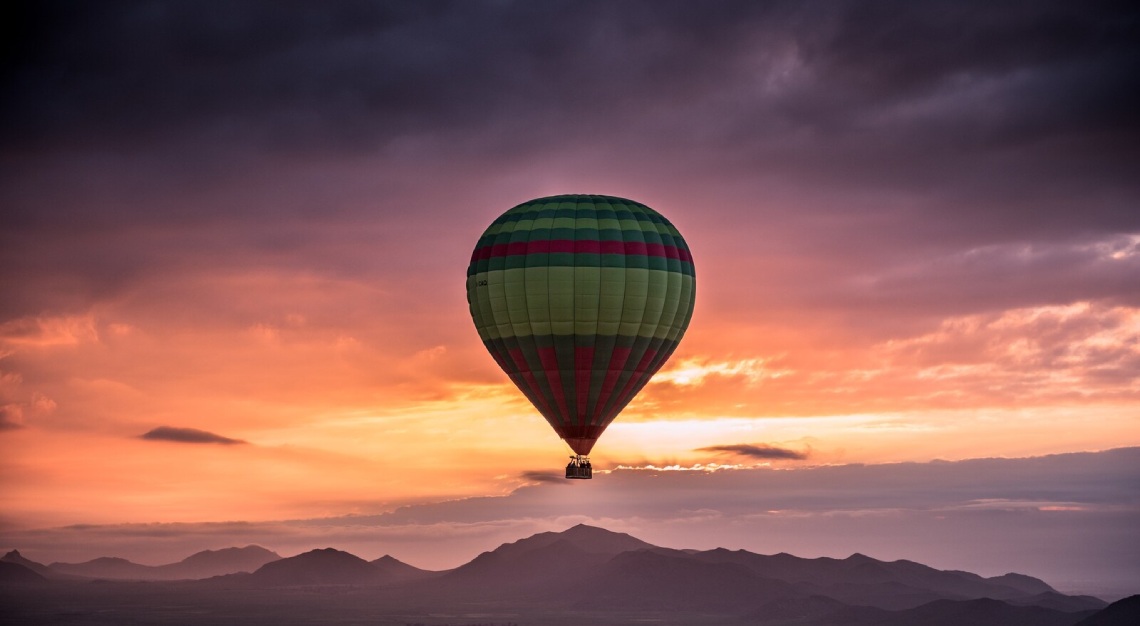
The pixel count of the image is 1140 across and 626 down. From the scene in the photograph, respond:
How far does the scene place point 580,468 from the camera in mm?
94812

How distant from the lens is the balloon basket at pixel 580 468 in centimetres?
9428

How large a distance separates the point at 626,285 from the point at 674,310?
5248 millimetres

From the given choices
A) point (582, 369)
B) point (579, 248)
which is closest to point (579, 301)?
point (579, 248)

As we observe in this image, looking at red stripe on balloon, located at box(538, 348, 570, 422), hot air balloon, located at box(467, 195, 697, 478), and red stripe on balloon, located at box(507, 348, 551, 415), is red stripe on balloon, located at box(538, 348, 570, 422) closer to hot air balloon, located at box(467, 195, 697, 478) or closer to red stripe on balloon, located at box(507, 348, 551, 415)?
hot air balloon, located at box(467, 195, 697, 478)

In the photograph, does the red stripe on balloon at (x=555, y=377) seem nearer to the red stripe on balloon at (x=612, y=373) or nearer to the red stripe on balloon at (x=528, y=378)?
the red stripe on balloon at (x=528, y=378)

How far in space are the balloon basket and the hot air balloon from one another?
0.30 feet

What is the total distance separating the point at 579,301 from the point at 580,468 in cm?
1229

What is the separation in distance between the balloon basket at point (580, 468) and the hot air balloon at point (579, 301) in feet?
0.30

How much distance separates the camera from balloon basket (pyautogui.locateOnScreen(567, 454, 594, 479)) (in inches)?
3712

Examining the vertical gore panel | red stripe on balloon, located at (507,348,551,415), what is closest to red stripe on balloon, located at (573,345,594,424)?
the vertical gore panel

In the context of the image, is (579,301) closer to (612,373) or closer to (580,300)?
(580,300)

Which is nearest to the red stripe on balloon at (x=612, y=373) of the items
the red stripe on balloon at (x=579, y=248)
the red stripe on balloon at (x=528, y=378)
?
the red stripe on balloon at (x=528, y=378)

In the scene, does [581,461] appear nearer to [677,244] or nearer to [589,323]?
[589,323]

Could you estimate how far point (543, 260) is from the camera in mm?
93875
